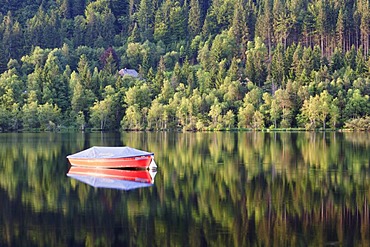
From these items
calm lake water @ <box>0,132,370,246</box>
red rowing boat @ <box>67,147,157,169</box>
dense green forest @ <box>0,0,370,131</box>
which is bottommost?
calm lake water @ <box>0,132,370,246</box>

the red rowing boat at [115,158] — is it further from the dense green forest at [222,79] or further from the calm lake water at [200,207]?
the dense green forest at [222,79]

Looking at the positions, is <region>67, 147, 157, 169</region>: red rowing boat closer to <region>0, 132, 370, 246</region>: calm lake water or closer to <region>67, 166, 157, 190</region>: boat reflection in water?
<region>67, 166, 157, 190</region>: boat reflection in water

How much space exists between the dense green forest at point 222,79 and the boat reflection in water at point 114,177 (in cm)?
7878

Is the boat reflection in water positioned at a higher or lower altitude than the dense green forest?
lower

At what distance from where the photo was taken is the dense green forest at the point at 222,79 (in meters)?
130

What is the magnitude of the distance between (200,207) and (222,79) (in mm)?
120854

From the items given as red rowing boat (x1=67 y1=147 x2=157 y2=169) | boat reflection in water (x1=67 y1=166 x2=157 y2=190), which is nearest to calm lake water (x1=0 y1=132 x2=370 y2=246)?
boat reflection in water (x1=67 y1=166 x2=157 y2=190)

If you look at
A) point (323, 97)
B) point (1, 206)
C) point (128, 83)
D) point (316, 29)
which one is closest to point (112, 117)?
point (128, 83)

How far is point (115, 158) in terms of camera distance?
165 feet

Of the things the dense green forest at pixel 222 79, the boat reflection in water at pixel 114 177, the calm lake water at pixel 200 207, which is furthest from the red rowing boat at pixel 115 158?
the dense green forest at pixel 222 79

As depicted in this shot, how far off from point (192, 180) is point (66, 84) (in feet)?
387

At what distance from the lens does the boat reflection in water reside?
40.3 meters

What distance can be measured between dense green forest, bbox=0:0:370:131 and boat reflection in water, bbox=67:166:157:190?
78.8 meters

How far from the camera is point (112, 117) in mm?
142000
